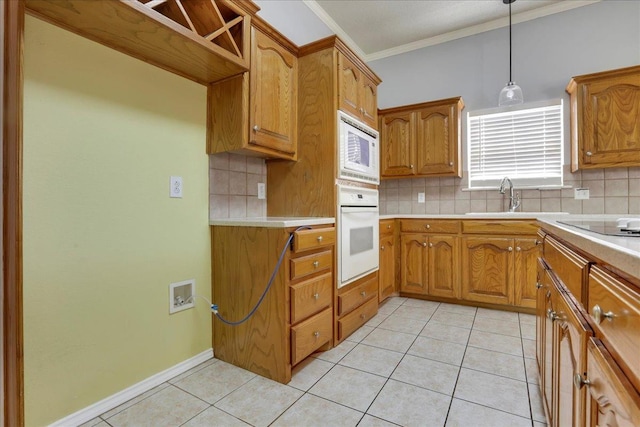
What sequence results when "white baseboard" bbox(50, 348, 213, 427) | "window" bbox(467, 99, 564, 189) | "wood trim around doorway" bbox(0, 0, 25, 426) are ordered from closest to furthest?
"wood trim around doorway" bbox(0, 0, 25, 426) → "white baseboard" bbox(50, 348, 213, 427) → "window" bbox(467, 99, 564, 189)

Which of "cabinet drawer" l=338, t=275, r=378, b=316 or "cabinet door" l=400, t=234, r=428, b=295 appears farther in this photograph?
"cabinet door" l=400, t=234, r=428, b=295

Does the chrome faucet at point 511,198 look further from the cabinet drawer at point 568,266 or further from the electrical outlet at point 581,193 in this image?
→ the cabinet drawer at point 568,266

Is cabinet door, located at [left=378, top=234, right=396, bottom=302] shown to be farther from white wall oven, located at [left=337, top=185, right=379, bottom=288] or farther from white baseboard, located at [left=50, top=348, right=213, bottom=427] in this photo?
white baseboard, located at [left=50, top=348, right=213, bottom=427]

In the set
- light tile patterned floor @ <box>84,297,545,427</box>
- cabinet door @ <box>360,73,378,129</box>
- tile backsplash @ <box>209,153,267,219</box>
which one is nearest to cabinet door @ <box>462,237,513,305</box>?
light tile patterned floor @ <box>84,297,545,427</box>

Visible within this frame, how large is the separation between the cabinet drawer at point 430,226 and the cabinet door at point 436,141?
1.77 feet

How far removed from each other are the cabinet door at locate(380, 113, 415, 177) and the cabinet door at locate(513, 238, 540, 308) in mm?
1226

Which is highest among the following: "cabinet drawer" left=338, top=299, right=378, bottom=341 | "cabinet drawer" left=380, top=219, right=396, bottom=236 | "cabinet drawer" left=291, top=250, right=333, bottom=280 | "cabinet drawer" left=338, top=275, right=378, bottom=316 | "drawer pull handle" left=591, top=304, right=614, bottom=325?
"cabinet drawer" left=380, top=219, right=396, bottom=236

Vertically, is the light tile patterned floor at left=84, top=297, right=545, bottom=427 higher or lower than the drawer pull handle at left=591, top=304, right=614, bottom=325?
lower

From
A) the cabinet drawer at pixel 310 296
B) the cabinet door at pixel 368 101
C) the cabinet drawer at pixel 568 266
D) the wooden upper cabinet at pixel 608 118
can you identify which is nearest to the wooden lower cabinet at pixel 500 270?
the wooden upper cabinet at pixel 608 118

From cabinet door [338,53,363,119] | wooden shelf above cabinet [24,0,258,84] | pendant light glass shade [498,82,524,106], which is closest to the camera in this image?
wooden shelf above cabinet [24,0,258,84]

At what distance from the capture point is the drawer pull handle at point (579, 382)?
0.65 m

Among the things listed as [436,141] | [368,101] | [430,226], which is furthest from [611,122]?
[368,101]

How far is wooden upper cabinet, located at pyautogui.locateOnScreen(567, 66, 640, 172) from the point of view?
242cm

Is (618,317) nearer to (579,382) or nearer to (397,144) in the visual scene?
(579,382)
